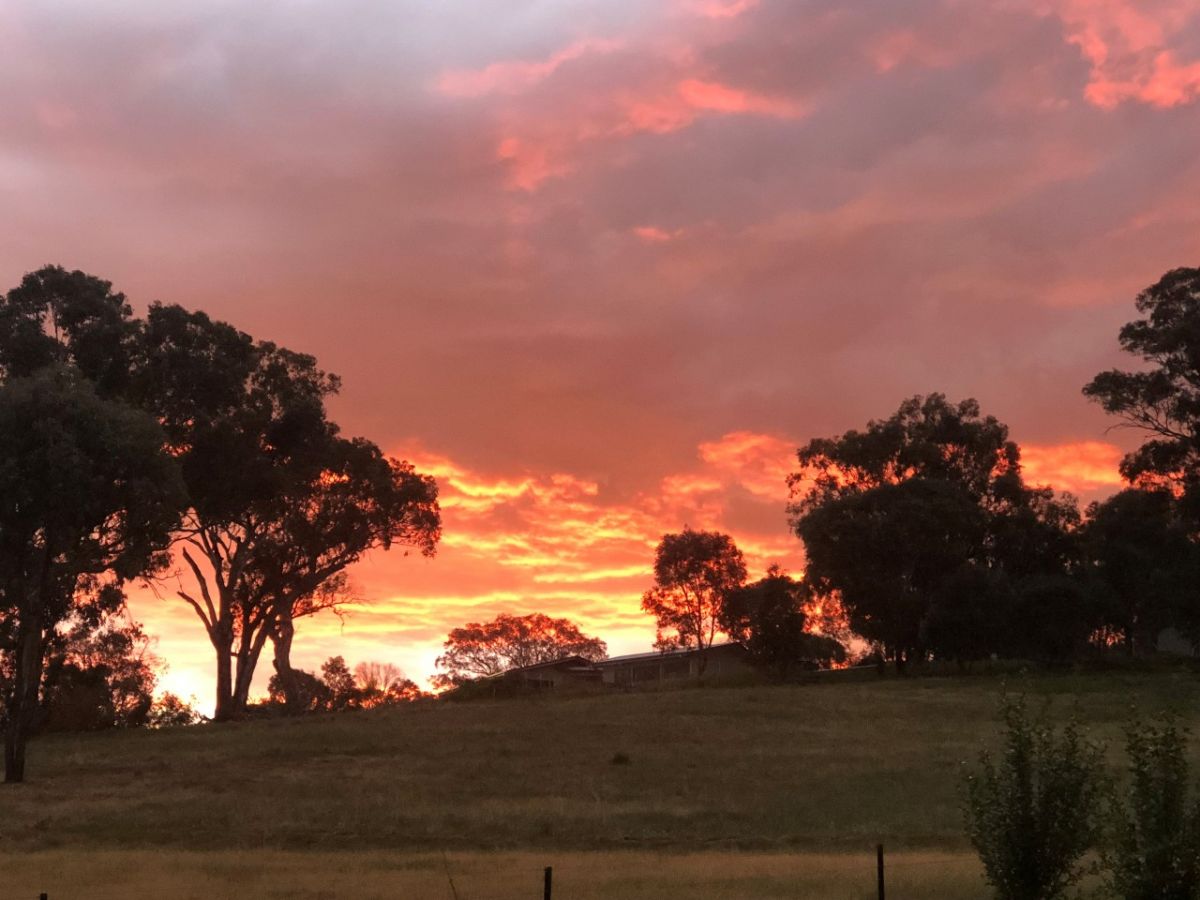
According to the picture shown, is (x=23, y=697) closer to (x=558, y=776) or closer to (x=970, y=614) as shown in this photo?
(x=558, y=776)

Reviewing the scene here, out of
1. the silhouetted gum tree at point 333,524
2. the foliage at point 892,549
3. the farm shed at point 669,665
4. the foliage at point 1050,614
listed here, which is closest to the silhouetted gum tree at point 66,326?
the silhouetted gum tree at point 333,524

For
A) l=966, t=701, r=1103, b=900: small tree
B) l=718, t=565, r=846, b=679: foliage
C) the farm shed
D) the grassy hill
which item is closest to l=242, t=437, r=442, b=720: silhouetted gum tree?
the grassy hill

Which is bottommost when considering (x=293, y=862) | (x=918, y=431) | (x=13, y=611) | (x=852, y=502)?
(x=293, y=862)

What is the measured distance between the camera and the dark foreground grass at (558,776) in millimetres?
32188

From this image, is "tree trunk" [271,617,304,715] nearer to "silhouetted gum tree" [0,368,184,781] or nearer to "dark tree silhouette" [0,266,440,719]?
"dark tree silhouette" [0,266,440,719]

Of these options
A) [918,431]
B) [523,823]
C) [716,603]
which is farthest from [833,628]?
[523,823]

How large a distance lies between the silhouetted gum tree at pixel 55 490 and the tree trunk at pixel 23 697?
4 cm

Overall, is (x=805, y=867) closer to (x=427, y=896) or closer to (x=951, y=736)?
(x=427, y=896)

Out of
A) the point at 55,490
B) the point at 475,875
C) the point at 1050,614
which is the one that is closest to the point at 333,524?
the point at 55,490

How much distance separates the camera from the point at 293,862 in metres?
27.9

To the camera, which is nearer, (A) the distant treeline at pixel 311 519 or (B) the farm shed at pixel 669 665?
(A) the distant treeline at pixel 311 519

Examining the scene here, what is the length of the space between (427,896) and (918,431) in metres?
75.9

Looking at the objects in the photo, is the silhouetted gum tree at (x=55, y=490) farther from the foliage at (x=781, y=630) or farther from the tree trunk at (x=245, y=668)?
the foliage at (x=781, y=630)

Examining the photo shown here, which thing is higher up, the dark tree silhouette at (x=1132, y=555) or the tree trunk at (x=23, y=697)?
the dark tree silhouette at (x=1132, y=555)
